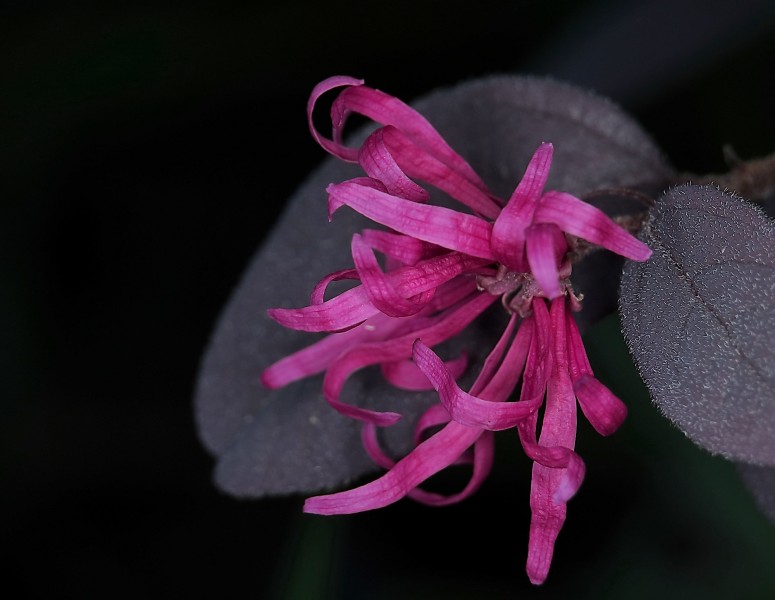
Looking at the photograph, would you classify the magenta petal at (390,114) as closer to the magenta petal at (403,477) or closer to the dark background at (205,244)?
the magenta petal at (403,477)

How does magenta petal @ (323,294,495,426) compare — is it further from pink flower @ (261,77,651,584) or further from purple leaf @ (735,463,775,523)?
purple leaf @ (735,463,775,523)

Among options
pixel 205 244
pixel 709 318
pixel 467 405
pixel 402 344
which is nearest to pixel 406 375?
pixel 402 344

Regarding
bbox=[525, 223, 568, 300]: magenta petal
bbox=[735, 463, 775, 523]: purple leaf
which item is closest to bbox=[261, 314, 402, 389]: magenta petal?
bbox=[525, 223, 568, 300]: magenta petal

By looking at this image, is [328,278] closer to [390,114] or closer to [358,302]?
[358,302]

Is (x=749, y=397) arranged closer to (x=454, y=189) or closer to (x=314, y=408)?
(x=454, y=189)

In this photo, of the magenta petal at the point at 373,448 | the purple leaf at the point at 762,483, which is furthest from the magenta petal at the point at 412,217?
the purple leaf at the point at 762,483
